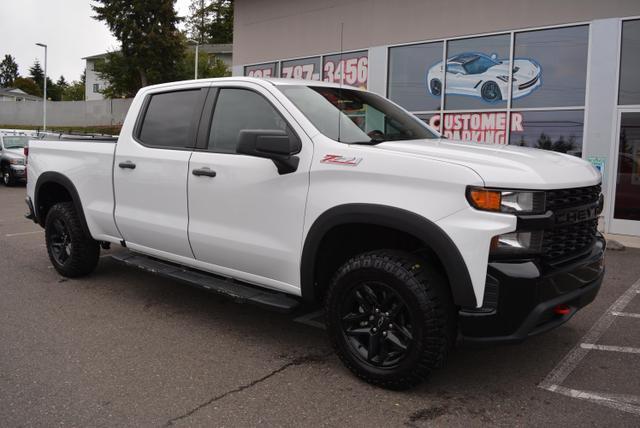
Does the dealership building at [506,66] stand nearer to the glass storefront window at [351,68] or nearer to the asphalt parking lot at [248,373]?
the glass storefront window at [351,68]

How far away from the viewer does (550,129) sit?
10781 mm

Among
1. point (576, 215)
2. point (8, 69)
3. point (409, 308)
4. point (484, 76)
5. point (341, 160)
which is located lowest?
point (409, 308)

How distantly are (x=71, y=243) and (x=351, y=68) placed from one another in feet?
29.9

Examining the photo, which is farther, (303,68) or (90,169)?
(303,68)

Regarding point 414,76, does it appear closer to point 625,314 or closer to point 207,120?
point 625,314

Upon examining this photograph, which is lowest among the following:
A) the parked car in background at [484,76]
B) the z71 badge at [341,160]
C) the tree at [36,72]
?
the z71 badge at [341,160]

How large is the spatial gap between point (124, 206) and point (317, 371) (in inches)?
93.3

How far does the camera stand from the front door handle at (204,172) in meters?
4.29

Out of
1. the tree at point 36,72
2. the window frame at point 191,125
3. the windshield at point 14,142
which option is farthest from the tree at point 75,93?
the window frame at point 191,125

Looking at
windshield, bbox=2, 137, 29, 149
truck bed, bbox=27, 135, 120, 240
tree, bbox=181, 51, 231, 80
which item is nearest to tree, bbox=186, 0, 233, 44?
tree, bbox=181, 51, 231, 80

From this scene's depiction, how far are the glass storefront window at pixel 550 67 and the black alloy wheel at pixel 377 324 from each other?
8461mm

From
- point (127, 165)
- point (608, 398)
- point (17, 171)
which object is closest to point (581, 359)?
point (608, 398)

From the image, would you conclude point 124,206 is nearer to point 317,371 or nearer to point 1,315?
point 1,315

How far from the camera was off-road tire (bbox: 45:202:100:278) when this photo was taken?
229 inches
